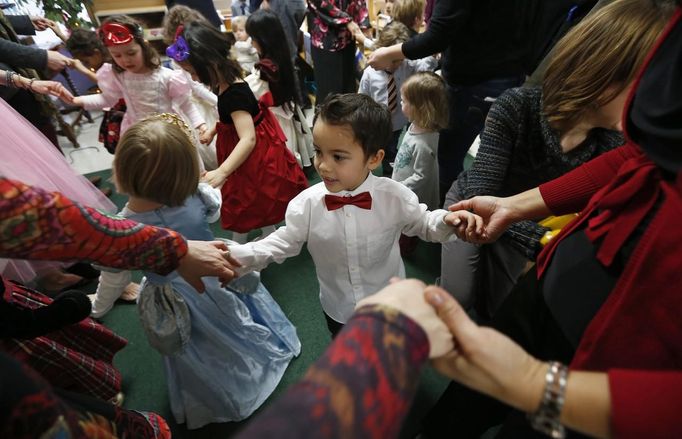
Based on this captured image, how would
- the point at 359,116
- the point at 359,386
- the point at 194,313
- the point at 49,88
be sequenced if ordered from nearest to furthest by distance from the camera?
1. the point at 359,386
2. the point at 359,116
3. the point at 194,313
4. the point at 49,88

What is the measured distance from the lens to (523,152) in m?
1.45

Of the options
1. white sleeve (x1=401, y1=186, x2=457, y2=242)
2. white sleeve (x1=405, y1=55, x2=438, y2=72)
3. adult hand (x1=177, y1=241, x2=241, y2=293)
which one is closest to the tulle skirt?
adult hand (x1=177, y1=241, x2=241, y2=293)

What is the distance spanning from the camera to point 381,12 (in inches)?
205

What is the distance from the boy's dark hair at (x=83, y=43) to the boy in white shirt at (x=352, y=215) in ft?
9.09

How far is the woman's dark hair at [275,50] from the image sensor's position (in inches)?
93.1

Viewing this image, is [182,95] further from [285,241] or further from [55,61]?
[285,241]

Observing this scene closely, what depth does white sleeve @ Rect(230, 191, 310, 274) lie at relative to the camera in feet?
3.83

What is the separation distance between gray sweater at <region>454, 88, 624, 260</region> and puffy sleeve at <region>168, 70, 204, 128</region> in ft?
6.25

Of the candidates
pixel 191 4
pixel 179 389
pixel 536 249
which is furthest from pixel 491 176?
pixel 191 4

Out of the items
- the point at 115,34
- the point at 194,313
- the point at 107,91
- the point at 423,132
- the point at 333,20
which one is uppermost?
the point at 115,34

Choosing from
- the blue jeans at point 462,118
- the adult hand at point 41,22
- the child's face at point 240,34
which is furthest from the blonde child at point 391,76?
the adult hand at point 41,22

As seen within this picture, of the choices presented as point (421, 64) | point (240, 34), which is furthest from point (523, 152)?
point (240, 34)

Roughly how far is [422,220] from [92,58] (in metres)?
3.22

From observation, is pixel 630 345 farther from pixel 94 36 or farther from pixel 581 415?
pixel 94 36
